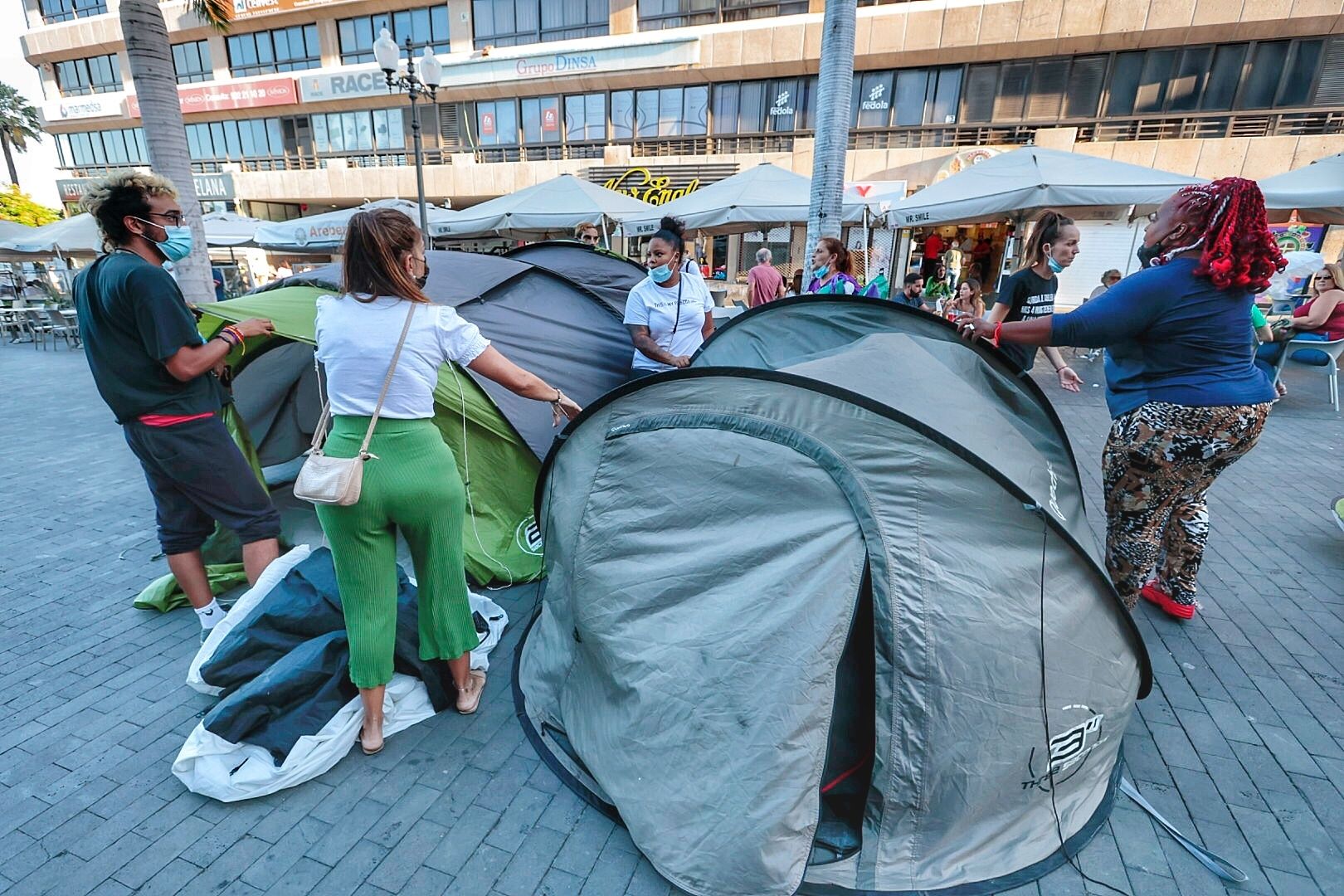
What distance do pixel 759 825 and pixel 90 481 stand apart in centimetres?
621

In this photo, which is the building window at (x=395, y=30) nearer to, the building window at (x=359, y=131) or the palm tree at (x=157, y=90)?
the building window at (x=359, y=131)

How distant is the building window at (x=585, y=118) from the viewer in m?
20.5

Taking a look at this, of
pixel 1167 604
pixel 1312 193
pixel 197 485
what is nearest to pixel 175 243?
pixel 197 485

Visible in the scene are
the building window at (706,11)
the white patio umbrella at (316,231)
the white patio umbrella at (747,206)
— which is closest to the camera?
the white patio umbrella at (747,206)

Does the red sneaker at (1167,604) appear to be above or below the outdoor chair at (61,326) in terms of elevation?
above

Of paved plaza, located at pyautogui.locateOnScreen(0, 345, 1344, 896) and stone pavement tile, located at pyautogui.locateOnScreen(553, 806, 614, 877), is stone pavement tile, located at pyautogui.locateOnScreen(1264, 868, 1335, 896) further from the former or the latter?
stone pavement tile, located at pyautogui.locateOnScreen(553, 806, 614, 877)

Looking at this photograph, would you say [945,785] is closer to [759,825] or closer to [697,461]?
[759,825]

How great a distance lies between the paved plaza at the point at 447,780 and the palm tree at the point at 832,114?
532cm

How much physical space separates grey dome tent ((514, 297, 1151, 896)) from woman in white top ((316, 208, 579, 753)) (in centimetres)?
54

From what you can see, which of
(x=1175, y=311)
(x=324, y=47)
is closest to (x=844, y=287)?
(x=1175, y=311)

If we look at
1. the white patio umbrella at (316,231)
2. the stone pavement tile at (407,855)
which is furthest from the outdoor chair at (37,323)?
the stone pavement tile at (407,855)

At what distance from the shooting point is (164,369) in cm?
265

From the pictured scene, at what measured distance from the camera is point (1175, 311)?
265 centimetres

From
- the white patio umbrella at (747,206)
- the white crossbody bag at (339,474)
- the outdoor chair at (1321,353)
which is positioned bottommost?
the outdoor chair at (1321,353)
